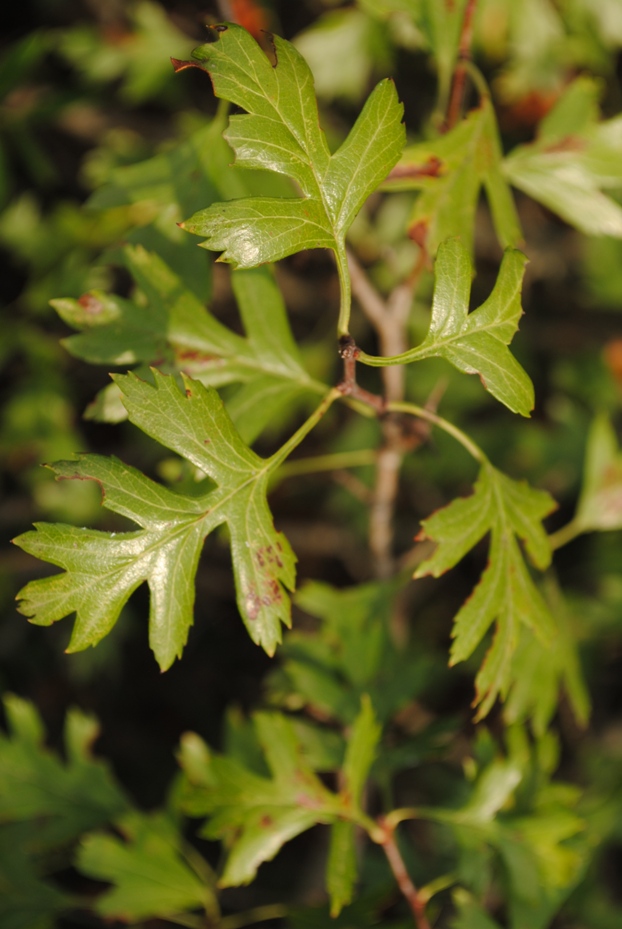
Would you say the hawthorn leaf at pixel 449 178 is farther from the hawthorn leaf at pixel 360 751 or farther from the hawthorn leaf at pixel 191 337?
the hawthorn leaf at pixel 360 751

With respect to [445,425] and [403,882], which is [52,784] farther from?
[445,425]

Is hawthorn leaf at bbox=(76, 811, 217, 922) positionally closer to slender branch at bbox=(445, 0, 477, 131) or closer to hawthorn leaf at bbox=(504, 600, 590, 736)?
hawthorn leaf at bbox=(504, 600, 590, 736)

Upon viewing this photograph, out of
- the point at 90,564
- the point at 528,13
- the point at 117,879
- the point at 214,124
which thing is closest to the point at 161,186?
the point at 214,124

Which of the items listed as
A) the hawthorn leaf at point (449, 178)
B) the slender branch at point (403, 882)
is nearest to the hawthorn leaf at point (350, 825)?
the slender branch at point (403, 882)

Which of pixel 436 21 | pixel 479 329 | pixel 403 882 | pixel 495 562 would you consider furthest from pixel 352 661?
pixel 436 21

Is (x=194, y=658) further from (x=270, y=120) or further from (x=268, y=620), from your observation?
(x=270, y=120)
